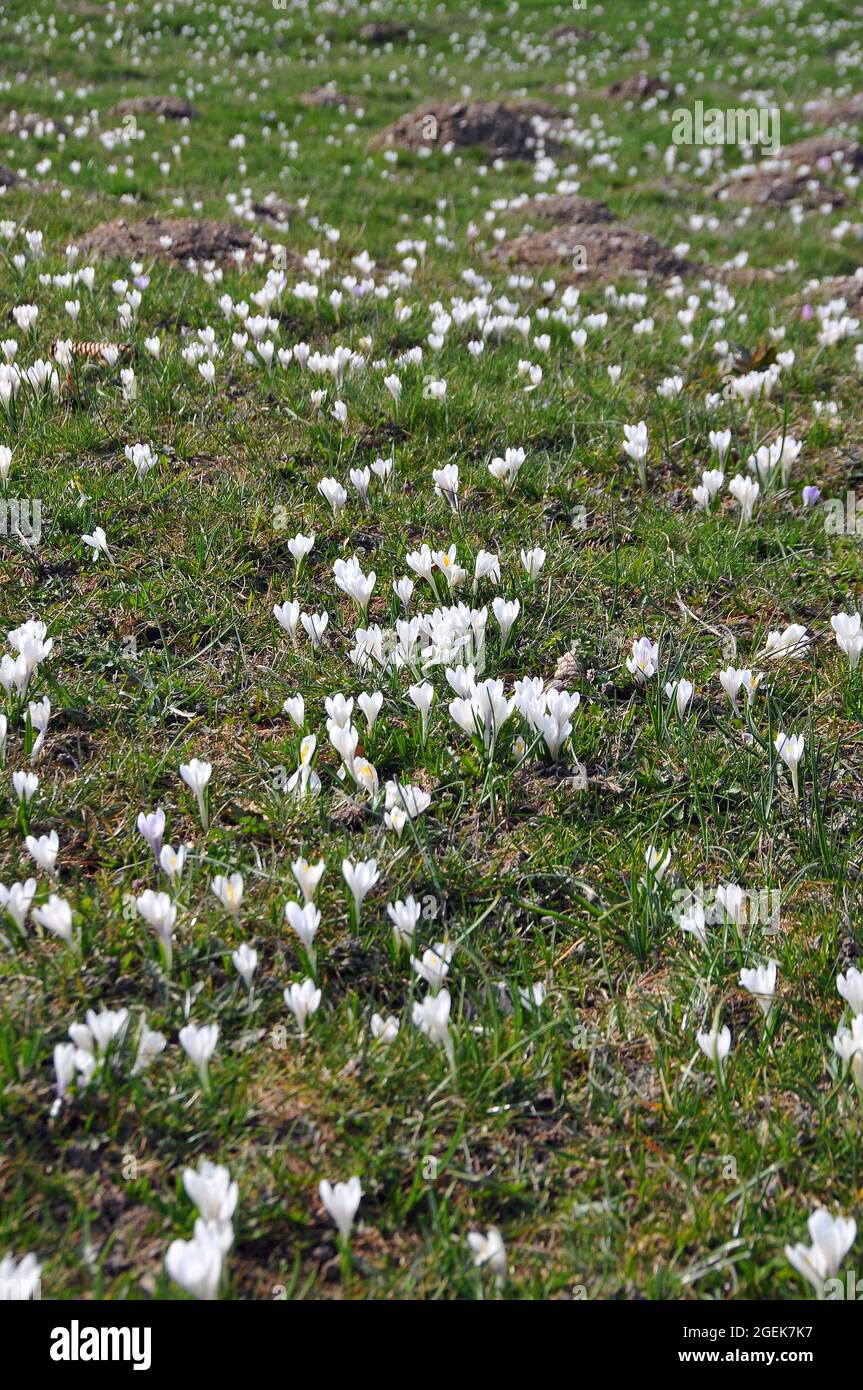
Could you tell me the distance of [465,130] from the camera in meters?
13.7

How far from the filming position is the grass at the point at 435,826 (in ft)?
7.45

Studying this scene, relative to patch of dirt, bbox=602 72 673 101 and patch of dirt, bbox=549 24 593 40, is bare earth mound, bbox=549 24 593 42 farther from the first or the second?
patch of dirt, bbox=602 72 673 101

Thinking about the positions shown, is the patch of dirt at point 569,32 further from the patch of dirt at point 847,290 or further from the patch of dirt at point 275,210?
the patch of dirt at point 847,290

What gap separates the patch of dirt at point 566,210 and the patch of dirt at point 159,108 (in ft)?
18.6

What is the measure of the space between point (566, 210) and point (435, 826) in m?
9.52

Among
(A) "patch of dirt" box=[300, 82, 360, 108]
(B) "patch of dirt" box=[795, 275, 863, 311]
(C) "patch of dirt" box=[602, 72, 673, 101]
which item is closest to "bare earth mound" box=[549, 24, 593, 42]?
(C) "patch of dirt" box=[602, 72, 673, 101]

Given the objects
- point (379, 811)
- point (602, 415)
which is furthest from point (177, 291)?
point (379, 811)

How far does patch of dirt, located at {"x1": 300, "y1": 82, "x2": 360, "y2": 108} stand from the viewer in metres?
15.2

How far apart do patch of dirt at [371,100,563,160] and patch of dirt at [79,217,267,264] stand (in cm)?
613

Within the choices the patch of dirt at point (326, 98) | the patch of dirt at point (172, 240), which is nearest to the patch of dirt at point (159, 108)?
the patch of dirt at point (326, 98)

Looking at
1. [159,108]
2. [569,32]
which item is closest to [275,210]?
[159,108]

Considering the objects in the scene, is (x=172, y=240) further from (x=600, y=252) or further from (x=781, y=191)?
(x=781, y=191)
